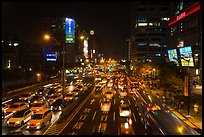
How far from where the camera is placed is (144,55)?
471 ft

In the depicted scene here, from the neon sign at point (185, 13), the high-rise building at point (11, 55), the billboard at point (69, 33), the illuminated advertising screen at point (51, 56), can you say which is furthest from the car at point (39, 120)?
the illuminated advertising screen at point (51, 56)

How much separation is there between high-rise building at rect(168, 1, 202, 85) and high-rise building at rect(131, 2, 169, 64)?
5692 centimetres

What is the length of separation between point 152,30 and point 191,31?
249 feet

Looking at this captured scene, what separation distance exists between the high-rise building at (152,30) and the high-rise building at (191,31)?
56923mm

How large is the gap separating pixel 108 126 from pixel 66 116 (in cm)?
585

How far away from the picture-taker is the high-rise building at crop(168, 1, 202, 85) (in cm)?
6181

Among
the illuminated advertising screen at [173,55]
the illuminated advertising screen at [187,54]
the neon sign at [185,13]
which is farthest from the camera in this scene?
the illuminated advertising screen at [173,55]

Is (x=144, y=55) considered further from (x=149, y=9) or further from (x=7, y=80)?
(x=7, y=80)

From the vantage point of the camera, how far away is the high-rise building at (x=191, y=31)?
61812 mm

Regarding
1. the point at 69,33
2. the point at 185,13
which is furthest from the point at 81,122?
the point at 185,13

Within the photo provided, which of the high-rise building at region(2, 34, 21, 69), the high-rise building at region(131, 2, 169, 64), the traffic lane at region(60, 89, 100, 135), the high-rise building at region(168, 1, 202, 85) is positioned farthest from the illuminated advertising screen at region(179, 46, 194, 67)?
the high-rise building at region(131, 2, 169, 64)

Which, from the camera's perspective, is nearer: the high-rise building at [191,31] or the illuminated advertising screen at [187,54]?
the illuminated advertising screen at [187,54]

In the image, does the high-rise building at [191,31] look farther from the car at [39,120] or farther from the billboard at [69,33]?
the car at [39,120]

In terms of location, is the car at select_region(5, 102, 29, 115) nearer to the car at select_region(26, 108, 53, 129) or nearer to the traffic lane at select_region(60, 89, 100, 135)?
the car at select_region(26, 108, 53, 129)
